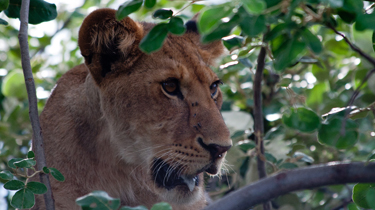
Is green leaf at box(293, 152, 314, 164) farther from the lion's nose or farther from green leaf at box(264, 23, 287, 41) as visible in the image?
green leaf at box(264, 23, 287, 41)

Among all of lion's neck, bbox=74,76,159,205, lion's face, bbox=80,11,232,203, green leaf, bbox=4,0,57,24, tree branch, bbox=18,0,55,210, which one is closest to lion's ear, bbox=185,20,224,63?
lion's face, bbox=80,11,232,203

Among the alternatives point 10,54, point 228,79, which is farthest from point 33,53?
point 228,79

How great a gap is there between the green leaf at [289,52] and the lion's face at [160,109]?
837 mm

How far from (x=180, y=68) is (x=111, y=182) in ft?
2.46

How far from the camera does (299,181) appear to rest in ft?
3.78

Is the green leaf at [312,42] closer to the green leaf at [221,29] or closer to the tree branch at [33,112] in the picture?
the green leaf at [221,29]

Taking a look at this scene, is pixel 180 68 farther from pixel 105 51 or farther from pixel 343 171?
pixel 343 171

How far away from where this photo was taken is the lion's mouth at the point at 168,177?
2.22 metres

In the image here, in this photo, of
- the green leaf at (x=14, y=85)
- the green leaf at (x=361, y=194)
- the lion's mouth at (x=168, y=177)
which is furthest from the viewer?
the green leaf at (x=14, y=85)

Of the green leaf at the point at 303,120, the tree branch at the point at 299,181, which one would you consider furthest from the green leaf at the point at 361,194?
the tree branch at the point at 299,181

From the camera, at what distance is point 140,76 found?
2.30 meters

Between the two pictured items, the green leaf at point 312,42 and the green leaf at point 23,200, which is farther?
the green leaf at point 23,200

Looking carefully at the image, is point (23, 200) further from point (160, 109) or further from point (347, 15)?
point (347, 15)

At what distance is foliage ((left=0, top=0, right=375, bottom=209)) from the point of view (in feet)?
3.96
